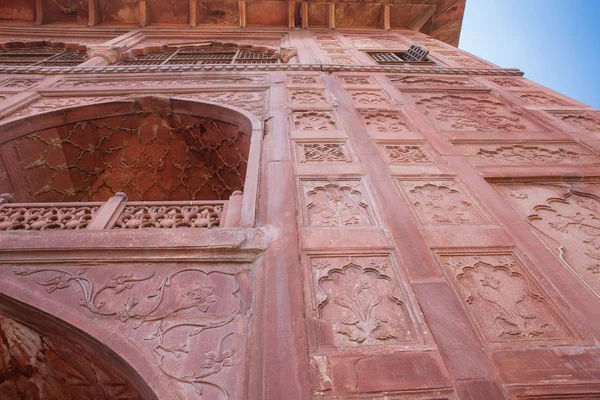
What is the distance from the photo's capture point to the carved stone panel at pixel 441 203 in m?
2.83

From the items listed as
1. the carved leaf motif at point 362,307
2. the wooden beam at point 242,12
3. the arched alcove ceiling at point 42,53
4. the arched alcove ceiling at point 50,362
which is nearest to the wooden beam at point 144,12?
the arched alcove ceiling at point 42,53

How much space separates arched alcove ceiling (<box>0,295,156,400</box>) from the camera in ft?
6.52

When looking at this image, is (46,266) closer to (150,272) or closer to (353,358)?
(150,272)

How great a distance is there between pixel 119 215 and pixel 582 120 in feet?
15.9

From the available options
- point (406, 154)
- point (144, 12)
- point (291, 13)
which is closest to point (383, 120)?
point (406, 154)

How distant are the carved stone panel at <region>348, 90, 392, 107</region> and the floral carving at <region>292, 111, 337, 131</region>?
592 mm

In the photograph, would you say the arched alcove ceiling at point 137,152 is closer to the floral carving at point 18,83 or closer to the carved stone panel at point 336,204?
the floral carving at point 18,83

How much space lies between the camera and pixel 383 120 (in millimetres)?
4324

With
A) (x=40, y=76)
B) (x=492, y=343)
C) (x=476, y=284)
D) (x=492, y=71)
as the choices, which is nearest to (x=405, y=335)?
(x=492, y=343)

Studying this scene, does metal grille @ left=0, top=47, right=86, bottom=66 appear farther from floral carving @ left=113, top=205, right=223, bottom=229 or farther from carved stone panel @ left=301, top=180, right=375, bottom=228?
carved stone panel @ left=301, top=180, right=375, bottom=228

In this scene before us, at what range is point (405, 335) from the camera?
6.44 ft

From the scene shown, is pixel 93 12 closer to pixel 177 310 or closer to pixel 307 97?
pixel 307 97

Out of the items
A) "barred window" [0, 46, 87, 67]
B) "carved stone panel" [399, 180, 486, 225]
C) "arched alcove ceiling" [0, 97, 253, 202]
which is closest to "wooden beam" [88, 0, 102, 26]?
"barred window" [0, 46, 87, 67]

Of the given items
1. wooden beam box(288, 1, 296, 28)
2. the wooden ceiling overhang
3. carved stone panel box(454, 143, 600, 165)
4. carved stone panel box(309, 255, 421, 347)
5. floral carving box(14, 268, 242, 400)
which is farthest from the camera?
wooden beam box(288, 1, 296, 28)
